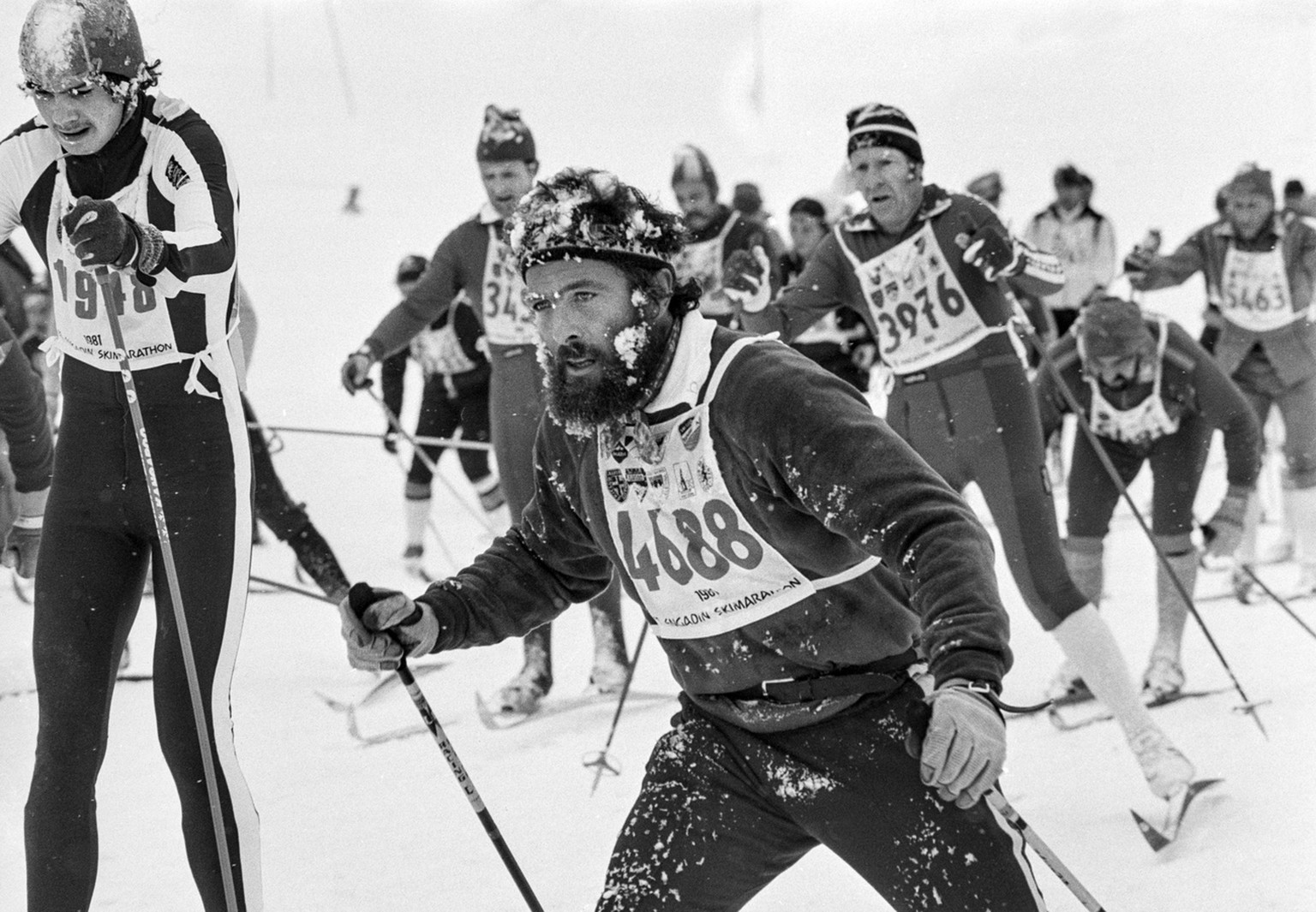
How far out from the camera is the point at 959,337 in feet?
15.0

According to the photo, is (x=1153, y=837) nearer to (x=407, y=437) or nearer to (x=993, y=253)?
(x=993, y=253)

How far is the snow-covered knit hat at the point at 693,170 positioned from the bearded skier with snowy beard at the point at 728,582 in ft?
14.2

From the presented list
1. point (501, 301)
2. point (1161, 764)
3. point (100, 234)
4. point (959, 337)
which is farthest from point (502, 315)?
point (100, 234)

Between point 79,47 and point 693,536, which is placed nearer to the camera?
point 693,536

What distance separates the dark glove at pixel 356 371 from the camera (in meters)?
5.14

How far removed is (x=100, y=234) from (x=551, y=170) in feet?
50.3

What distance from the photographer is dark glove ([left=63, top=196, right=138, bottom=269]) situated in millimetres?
2506

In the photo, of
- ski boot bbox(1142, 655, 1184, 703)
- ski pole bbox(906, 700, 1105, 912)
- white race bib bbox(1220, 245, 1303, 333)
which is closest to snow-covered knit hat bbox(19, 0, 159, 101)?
ski pole bbox(906, 700, 1105, 912)

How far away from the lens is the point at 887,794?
7.37 feet

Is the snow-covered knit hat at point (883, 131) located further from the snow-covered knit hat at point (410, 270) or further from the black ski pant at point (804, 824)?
the snow-covered knit hat at point (410, 270)

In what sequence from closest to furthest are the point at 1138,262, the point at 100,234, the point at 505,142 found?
the point at 100,234 < the point at 505,142 < the point at 1138,262

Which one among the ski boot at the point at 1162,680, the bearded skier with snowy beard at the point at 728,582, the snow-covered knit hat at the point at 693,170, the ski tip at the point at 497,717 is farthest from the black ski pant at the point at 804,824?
the snow-covered knit hat at the point at 693,170

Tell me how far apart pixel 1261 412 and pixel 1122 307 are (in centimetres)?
258

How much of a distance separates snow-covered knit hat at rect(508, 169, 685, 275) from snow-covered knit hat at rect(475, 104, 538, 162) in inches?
118
